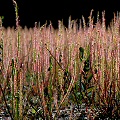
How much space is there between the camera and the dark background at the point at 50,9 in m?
13.2

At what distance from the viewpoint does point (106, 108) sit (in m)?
2.02

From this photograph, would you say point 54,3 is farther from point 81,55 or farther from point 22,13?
point 81,55

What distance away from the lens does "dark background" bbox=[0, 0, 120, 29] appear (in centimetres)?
1323

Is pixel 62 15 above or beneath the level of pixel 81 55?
above

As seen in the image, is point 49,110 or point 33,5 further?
point 33,5

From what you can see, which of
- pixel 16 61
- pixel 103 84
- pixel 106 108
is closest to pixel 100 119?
pixel 106 108

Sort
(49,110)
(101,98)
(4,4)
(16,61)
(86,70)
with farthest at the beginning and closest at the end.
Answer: (4,4)
(86,70)
(101,98)
(49,110)
(16,61)

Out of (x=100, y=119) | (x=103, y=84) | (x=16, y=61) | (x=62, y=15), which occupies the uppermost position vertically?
(x=62, y=15)

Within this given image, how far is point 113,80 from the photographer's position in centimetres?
202

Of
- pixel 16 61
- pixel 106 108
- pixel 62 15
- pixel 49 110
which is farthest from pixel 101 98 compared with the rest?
pixel 62 15

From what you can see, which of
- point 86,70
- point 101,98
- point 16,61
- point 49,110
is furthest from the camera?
point 86,70

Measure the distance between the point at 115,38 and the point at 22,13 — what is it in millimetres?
11864

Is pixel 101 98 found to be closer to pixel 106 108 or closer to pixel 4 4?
pixel 106 108

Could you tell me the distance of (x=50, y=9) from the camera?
13516mm
